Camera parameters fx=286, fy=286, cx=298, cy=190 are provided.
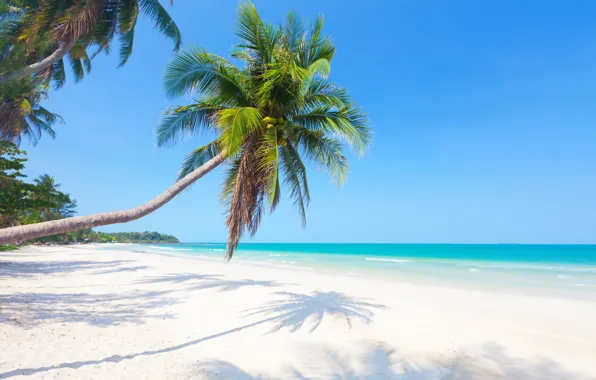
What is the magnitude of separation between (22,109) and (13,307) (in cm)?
700

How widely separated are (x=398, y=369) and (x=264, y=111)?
4.84 m

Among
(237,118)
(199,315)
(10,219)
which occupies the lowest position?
(199,315)

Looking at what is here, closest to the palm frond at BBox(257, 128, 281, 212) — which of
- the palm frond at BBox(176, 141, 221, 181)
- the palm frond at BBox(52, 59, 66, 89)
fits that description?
the palm frond at BBox(176, 141, 221, 181)

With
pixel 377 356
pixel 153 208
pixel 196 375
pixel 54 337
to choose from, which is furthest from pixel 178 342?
pixel 377 356

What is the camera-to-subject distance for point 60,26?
19.0 ft

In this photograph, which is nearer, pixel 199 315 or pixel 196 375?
pixel 196 375

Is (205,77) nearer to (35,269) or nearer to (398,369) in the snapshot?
(398,369)

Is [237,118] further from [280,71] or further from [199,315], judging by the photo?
[199,315]

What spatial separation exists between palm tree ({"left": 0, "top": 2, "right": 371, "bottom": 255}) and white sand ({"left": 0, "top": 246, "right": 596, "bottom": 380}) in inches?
72.4

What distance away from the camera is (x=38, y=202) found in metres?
11.3

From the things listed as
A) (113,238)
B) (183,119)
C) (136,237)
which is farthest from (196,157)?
(136,237)

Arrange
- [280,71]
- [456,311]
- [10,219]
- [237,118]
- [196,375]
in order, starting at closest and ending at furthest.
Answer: [196,375] < [237,118] < [280,71] < [456,311] < [10,219]

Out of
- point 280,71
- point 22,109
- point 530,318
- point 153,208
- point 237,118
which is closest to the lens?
point 153,208

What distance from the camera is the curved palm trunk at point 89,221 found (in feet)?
8.81
